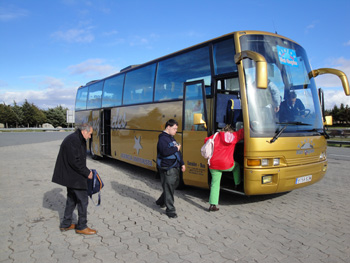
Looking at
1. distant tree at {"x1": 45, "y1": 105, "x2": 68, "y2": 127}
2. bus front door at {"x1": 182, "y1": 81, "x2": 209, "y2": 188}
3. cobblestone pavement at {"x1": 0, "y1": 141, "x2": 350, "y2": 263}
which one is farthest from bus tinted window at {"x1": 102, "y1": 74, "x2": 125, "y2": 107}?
distant tree at {"x1": 45, "y1": 105, "x2": 68, "y2": 127}

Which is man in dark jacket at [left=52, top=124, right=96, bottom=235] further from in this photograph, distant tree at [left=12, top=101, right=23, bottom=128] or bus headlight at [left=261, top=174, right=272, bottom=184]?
distant tree at [left=12, top=101, right=23, bottom=128]

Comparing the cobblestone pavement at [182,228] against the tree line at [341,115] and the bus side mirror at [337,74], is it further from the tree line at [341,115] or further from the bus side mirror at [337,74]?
the tree line at [341,115]

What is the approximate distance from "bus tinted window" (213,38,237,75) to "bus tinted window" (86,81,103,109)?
24.7 ft

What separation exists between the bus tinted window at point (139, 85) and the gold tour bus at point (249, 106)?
0.21 metres

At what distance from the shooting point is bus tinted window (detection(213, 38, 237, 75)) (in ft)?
18.6

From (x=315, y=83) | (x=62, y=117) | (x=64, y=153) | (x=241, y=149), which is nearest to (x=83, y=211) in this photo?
(x=64, y=153)

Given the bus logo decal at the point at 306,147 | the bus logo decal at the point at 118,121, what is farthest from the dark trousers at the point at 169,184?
the bus logo decal at the point at 118,121

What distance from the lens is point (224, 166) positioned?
5.19 m

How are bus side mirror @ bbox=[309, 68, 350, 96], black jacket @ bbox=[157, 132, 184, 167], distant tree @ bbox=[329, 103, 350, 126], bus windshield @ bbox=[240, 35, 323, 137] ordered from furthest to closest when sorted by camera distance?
1. distant tree @ bbox=[329, 103, 350, 126]
2. bus side mirror @ bbox=[309, 68, 350, 96]
3. bus windshield @ bbox=[240, 35, 323, 137]
4. black jacket @ bbox=[157, 132, 184, 167]

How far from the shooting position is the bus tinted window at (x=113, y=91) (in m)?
10.5

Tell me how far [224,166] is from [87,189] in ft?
7.91

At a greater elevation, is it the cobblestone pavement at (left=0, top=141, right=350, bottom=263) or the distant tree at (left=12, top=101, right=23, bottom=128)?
the distant tree at (left=12, top=101, right=23, bottom=128)

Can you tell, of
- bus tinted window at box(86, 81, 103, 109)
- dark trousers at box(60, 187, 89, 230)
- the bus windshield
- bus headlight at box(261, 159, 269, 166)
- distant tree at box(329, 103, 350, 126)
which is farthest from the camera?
distant tree at box(329, 103, 350, 126)

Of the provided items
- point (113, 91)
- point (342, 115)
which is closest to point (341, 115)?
point (342, 115)
